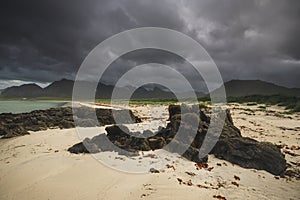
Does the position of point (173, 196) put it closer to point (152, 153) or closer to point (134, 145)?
point (152, 153)

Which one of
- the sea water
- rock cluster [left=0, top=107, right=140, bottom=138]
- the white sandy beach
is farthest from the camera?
the sea water

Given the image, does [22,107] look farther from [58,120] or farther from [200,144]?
[200,144]

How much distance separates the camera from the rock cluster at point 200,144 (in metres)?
8.01

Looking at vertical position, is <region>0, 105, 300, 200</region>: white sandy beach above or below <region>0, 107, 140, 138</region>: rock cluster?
below

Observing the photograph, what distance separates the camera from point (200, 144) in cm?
921

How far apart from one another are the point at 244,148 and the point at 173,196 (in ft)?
14.5

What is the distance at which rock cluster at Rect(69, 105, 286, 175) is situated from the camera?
8.01m

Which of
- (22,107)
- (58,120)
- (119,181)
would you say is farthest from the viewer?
(22,107)

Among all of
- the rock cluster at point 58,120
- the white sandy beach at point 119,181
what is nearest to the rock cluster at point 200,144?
the white sandy beach at point 119,181

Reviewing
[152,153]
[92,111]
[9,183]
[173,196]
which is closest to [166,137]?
[152,153]

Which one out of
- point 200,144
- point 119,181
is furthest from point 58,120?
point 119,181

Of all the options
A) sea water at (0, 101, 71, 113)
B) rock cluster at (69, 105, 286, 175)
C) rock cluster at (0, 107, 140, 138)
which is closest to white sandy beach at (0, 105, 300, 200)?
rock cluster at (69, 105, 286, 175)

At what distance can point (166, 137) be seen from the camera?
10.1m

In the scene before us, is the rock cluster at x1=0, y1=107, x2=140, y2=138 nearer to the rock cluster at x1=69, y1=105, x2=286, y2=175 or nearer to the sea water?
the rock cluster at x1=69, y1=105, x2=286, y2=175
